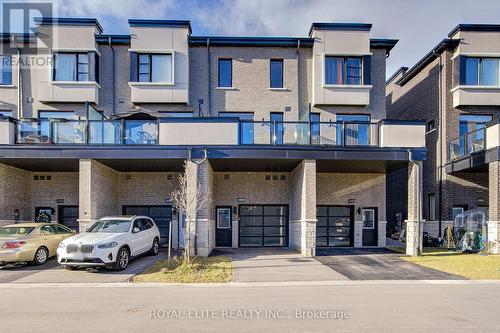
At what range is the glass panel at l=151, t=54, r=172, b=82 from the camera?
1945 cm

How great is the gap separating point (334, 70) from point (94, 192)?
1352 centimetres

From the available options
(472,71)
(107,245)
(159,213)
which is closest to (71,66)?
(159,213)

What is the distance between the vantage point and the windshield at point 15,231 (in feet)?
42.6

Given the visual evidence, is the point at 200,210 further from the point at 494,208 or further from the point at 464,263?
the point at 494,208

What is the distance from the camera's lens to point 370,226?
19516 millimetres

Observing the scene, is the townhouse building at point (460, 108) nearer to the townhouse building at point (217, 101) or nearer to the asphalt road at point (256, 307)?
the townhouse building at point (217, 101)

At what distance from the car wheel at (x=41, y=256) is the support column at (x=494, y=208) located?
18.0 metres

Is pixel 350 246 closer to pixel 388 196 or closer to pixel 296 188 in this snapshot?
pixel 296 188

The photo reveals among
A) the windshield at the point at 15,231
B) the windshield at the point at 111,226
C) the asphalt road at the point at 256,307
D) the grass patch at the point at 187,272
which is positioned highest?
the windshield at the point at 111,226

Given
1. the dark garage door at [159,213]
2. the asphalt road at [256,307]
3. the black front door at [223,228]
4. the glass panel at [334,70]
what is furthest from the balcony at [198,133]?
the asphalt road at [256,307]

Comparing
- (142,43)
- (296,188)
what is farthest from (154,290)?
(142,43)

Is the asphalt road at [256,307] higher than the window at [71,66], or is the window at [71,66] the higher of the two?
the window at [71,66]

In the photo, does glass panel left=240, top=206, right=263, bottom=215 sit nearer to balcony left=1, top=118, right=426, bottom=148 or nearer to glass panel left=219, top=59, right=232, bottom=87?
balcony left=1, top=118, right=426, bottom=148

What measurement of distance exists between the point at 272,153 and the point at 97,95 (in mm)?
10501
